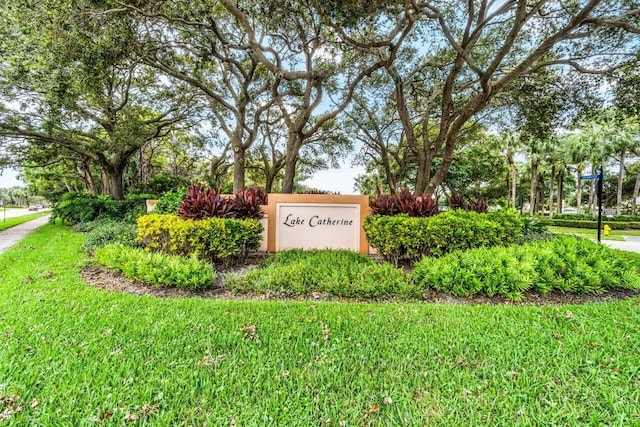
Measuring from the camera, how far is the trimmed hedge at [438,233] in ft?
16.5

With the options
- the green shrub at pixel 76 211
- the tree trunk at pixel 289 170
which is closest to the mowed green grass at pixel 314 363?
the tree trunk at pixel 289 170

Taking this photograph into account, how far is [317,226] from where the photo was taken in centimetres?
696

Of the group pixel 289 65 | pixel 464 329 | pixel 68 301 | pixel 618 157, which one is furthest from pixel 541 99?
pixel 618 157

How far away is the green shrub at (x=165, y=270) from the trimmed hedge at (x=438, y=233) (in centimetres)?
298

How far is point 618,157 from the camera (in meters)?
28.2

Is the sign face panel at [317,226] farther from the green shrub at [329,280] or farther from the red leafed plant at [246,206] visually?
the green shrub at [329,280]

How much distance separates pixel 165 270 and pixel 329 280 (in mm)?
2352

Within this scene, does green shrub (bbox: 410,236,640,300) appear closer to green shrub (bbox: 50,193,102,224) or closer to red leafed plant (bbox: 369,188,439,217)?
red leafed plant (bbox: 369,188,439,217)

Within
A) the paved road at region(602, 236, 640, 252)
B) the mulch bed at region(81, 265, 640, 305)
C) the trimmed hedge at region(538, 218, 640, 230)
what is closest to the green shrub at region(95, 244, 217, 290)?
the mulch bed at region(81, 265, 640, 305)

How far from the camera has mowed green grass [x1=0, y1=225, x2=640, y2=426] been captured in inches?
77.7

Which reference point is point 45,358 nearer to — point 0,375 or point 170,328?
point 0,375

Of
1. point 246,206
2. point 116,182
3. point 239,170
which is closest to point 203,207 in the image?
point 246,206

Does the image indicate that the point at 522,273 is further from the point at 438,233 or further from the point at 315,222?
the point at 315,222

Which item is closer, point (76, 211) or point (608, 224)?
point (76, 211)
